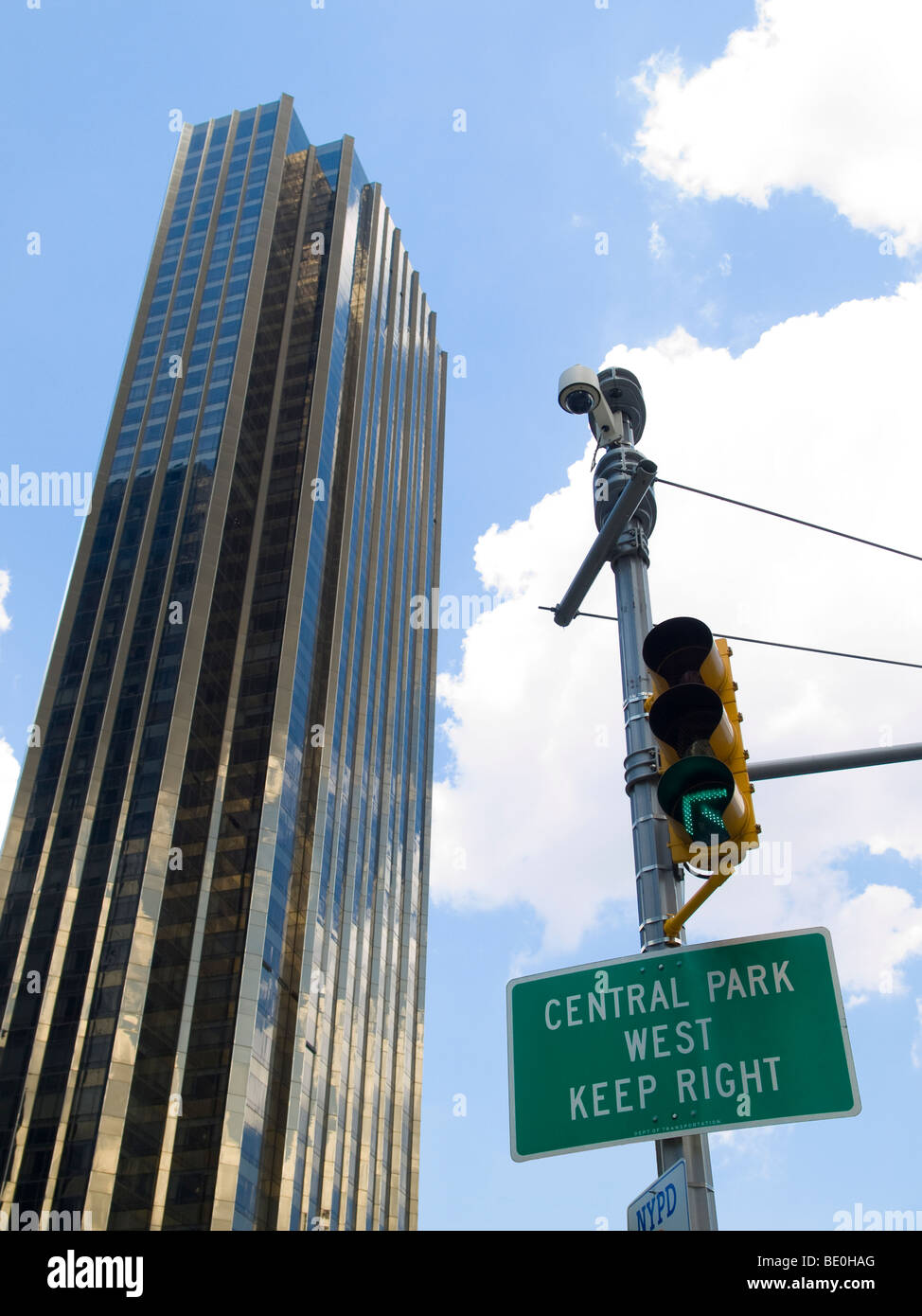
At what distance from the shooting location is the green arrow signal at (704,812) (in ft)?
17.7

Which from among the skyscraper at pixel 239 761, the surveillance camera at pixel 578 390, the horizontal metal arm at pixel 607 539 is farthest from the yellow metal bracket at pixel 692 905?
the skyscraper at pixel 239 761

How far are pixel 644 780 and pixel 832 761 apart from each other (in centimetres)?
121

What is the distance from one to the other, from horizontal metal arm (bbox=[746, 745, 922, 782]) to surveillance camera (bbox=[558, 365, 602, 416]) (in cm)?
288

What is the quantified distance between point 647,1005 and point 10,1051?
197 ft

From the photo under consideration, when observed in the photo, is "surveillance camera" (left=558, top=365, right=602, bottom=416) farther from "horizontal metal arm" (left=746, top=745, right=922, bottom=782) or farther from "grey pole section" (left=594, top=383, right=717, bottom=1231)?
"horizontal metal arm" (left=746, top=745, right=922, bottom=782)

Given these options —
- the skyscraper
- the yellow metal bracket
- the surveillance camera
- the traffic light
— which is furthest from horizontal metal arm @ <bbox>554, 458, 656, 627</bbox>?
the skyscraper

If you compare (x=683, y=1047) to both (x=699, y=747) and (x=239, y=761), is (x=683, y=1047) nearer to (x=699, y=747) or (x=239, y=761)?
(x=699, y=747)

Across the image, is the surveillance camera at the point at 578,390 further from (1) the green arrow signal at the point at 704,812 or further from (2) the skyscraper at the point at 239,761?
(2) the skyscraper at the point at 239,761

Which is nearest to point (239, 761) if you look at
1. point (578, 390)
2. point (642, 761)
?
point (578, 390)

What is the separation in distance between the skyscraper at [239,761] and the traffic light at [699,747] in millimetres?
54793

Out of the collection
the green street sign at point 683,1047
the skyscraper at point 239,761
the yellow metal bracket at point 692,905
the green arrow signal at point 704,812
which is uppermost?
the skyscraper at point 239,761

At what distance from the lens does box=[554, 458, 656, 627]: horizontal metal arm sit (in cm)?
755
